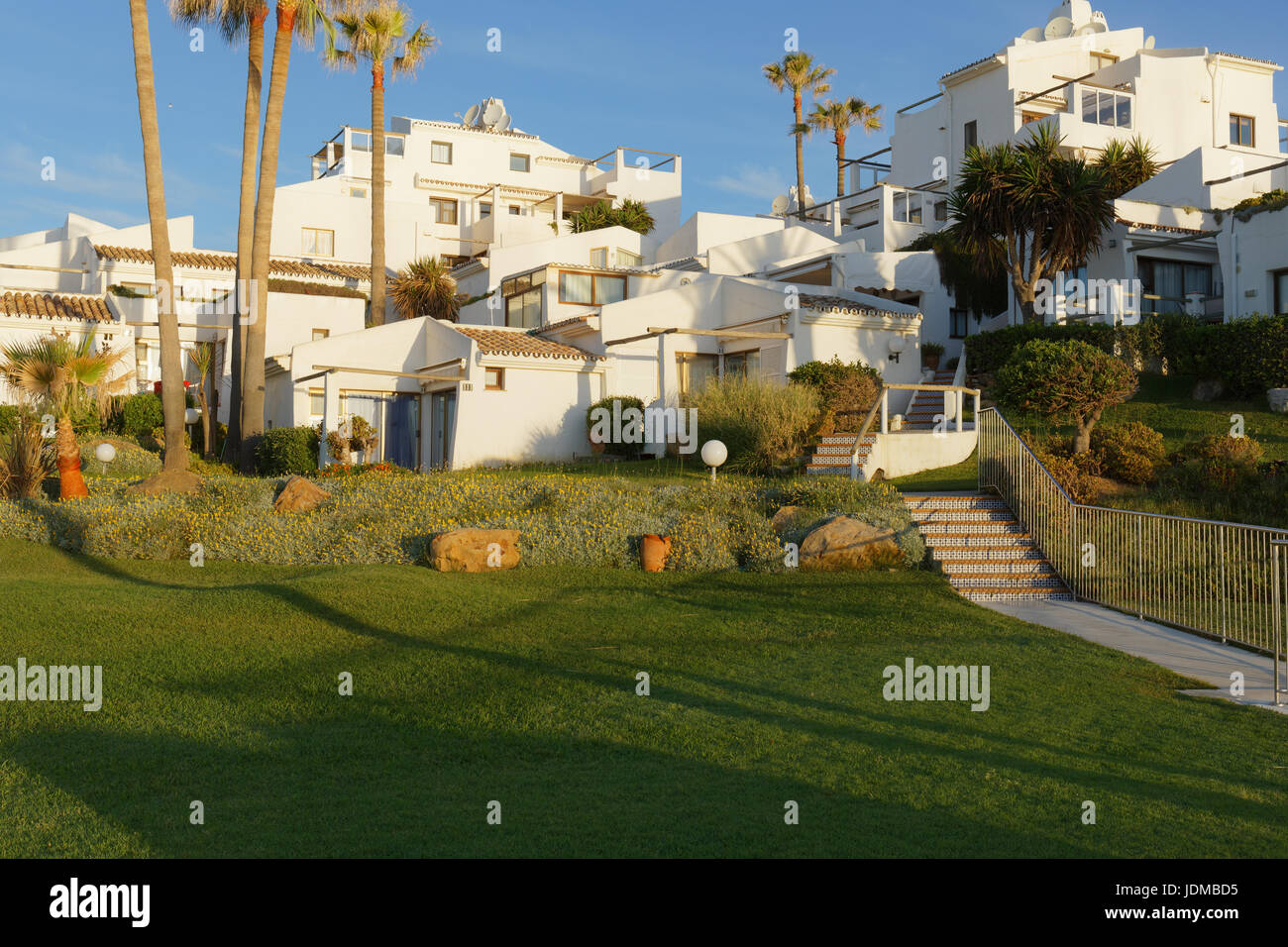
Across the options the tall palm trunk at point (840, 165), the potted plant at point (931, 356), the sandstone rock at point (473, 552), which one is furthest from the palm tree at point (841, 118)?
the sandstone rock at point (473, 552)

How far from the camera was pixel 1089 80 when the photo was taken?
1764 inches

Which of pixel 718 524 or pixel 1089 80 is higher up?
pixel 1089 80

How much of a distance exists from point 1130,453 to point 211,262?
3606cm

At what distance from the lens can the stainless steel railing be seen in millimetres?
10812

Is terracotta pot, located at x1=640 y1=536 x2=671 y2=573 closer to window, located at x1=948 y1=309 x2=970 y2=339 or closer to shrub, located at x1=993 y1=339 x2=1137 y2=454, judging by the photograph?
shrub, located at x1=993 y1=339 x2=1137 y2=454

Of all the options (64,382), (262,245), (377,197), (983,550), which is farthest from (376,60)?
(983,550)

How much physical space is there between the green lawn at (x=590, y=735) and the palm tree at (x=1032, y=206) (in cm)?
1894

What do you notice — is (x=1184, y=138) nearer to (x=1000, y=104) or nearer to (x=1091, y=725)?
(x=1000, y=104)

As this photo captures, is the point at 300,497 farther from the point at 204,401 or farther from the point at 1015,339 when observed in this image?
the point at 1015,339

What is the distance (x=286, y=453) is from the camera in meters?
26.1

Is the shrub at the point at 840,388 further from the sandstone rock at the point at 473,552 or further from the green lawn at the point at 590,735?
the green lawn at the point at 590,735

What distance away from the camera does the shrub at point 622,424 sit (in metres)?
26.3
